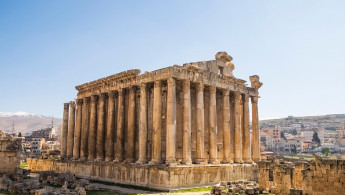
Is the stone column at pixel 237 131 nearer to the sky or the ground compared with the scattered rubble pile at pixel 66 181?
nearer to the sky

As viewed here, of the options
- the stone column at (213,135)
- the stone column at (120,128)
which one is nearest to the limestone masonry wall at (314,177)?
the stone column at (213,135)

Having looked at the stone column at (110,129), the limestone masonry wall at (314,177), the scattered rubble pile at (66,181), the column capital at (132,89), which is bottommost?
the scattered rubble pile at (66,181)

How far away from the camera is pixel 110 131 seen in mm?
28531

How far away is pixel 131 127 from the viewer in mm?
25969

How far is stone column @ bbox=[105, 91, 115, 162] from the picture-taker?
28.0 m

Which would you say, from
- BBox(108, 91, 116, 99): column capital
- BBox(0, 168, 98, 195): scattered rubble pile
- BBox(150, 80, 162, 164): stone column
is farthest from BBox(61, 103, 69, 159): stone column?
BBox(150, 80, 162, 164): stone column

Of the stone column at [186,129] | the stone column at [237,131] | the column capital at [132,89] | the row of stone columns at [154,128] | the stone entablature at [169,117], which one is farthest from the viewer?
the stone column at [237,131]

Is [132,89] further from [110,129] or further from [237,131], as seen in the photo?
[237,131]

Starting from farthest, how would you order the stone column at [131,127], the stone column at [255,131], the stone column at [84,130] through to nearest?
the stone column at [84,130]
the stone column at [255,131]
the stone column at [131,127]

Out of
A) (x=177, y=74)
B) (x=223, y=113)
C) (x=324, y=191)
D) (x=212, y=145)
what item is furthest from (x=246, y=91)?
(x=324, y=191)

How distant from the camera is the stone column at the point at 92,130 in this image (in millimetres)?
30594

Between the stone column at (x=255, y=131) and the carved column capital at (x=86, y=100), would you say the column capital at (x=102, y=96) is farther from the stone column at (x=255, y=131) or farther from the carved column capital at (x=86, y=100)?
the stone column at (x=255, y=131)

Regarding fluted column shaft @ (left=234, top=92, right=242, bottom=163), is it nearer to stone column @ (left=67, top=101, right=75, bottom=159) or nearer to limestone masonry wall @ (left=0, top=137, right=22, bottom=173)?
stone column @ (left=67, top=101, right=75, bottom=159)

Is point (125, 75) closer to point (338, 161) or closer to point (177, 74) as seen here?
point (177, 74)
